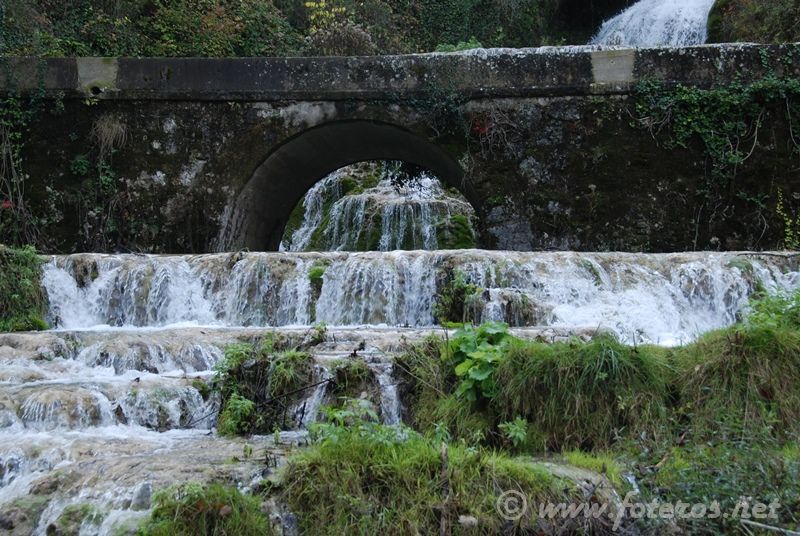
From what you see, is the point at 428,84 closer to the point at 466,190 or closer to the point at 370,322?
the point at 466,190

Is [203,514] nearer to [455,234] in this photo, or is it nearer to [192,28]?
[455,234]

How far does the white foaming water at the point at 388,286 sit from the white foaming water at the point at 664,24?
863 cm

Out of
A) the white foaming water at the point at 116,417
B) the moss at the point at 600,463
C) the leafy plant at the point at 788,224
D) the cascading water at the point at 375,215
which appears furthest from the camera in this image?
the cascading water at the point at 375,215

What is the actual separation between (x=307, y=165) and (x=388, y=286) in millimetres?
4198

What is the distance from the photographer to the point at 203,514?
3352mm

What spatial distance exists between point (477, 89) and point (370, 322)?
3871 mm

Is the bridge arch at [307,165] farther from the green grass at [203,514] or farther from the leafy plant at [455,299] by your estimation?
the green grass at [203,514]

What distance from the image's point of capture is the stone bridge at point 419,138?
31.0 ft

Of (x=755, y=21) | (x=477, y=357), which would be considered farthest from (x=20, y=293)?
(x=755, y=21)

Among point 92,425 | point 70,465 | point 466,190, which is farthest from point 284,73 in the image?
point 70,465

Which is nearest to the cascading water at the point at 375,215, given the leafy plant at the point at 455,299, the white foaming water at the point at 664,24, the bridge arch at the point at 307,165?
the bridge arch at the point at 307,165

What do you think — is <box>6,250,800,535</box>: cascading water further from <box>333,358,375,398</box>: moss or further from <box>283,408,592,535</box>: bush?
<box>283,408,592,535</box>: bush

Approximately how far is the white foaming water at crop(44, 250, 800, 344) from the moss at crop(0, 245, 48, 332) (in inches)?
6.1

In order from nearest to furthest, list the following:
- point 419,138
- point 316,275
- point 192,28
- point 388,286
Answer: point 388,286, point 316,275, point 419,138, point 192,28
